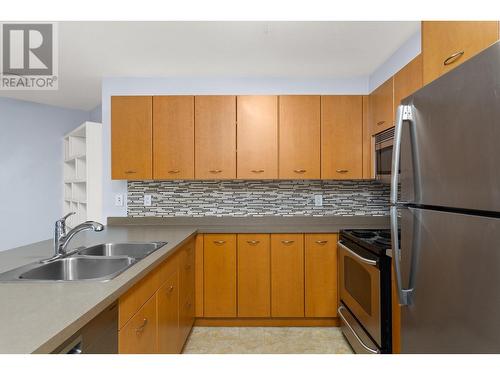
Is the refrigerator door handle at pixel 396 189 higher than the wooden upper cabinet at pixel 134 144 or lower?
lower

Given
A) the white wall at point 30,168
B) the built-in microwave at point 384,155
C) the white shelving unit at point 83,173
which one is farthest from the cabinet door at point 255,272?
the white wall at point 30,168

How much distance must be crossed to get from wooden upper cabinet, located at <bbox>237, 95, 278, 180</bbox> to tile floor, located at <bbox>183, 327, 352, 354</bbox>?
1.35 m

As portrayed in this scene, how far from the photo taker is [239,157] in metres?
2.90

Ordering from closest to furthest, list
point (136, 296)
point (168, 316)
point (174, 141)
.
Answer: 1. point (136, 296)
2. point (168, 316)
3. point (174, 141)

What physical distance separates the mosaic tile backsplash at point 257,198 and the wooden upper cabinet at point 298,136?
1.05 feet

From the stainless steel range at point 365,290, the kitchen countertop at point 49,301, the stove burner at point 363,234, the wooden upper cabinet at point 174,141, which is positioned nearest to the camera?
the kitchen countertop at point 49,301

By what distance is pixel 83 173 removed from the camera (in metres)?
3.84

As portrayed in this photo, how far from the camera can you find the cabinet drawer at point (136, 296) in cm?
125

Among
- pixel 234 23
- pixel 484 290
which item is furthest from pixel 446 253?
pixel 234 23

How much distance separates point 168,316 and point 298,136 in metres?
1.87

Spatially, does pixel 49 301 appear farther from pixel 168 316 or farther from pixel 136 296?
pixel 168 316

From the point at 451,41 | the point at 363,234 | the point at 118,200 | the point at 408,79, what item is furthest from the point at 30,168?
the point at 451,41

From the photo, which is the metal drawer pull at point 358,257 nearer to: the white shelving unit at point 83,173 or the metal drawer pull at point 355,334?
the metal drawer pull at point 355,334

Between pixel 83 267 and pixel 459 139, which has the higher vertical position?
pixel 459 139
